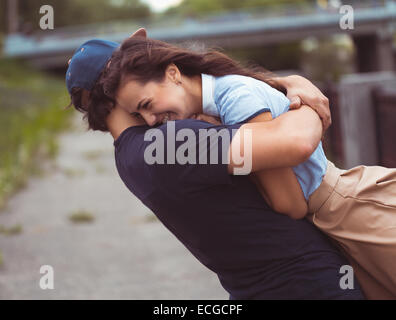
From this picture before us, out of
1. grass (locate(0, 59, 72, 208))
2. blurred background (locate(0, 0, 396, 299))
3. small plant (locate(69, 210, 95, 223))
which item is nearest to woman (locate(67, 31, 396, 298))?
blurred background (locate(0, 0, 396, 299))

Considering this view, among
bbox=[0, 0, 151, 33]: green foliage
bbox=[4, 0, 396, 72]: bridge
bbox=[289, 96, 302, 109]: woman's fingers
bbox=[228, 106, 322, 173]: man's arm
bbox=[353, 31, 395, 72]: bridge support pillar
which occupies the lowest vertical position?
bbox=[228, 106, 322, 173]: man's arm

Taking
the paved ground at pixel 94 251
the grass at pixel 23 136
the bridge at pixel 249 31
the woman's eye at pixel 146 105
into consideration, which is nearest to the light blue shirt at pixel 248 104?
the woman's eye at pixel 146 105

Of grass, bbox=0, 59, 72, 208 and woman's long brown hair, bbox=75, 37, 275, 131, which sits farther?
grass, bbox=0, 59, 72, 208

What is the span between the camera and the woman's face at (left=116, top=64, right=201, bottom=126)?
78.4 inches

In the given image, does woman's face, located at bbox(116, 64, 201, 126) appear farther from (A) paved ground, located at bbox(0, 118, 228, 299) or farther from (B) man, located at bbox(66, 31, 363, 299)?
(A) paved ground, located at bbox(0, 118, 228, 299)

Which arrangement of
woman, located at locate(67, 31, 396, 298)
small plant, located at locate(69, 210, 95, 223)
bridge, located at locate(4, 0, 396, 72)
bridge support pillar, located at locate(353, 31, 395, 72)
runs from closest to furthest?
1. woman, located at locate(67, 31, 396, 298)
2. small plant, located at locate(69, 210, 95, 223)
3. bridge support pillar, located at locate(353, 31, 395, 72)
4. bridge, located at locate(4, 0, 396, 72)

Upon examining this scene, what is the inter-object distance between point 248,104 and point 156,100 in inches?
11.4

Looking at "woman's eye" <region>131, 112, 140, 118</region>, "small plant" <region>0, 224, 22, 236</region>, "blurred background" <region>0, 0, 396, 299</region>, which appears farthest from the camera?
"small plant" <region>0, 224, 22, 236</region>

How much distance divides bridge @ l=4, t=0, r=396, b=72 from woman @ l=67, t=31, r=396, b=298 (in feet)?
122

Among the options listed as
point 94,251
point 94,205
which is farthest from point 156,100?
point 94,205

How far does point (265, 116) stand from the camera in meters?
1.91

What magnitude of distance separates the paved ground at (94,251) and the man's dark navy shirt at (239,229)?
2.83 m

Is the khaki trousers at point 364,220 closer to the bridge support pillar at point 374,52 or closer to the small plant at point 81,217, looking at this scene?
the small plant at point 81,217
